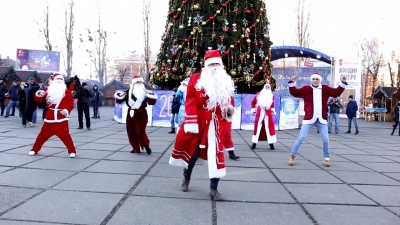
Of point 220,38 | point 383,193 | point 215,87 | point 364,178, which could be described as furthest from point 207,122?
point 220,38

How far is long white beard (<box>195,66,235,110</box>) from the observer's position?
4906mm

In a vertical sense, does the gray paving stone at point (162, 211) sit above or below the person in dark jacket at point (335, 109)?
below

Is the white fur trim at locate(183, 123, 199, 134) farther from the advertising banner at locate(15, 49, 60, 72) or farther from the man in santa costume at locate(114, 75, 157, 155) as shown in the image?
the advertising banner at locate(15, 49, 60, 72)

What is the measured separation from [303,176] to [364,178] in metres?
1.05

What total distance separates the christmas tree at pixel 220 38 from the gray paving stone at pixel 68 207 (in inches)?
430

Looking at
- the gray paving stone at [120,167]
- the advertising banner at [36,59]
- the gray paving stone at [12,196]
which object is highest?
the advertising banner at [36,59]

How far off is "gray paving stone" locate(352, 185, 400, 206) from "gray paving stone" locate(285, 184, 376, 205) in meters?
0.14

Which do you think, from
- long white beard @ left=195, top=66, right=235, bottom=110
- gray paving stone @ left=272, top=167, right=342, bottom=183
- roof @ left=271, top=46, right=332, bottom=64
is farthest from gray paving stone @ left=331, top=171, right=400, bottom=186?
roof @ left=271, top=46, right=332, bottom=64

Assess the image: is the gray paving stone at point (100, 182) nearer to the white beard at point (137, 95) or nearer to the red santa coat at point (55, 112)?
the red santa coat at point (55, 112)

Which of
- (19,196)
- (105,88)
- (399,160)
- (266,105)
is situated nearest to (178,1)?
(266,105)

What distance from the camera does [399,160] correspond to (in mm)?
8844

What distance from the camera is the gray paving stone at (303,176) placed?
612 cm

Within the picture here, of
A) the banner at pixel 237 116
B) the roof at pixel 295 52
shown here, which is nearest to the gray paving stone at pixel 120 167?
the banner at pixel 237 116

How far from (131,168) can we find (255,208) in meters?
2.90
